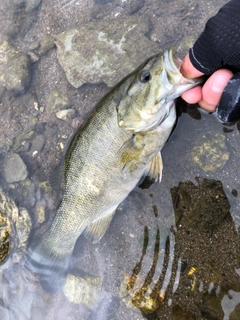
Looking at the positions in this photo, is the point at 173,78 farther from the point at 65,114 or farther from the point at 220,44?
the point at 65,114

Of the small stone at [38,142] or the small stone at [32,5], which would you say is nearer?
the small stone at [38,142]

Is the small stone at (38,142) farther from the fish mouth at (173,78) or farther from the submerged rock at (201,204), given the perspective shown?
the fish mouth at (173,78)

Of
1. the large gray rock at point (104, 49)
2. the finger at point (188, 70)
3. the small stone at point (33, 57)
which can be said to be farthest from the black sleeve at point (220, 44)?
the small stone at point (33, 57)

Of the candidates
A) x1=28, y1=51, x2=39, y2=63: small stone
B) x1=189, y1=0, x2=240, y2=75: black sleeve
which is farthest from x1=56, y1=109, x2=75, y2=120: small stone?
x1=189, y1=0, x2=240, y2=75: black sleeve

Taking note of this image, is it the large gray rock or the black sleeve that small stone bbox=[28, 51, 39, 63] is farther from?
the black sleeve

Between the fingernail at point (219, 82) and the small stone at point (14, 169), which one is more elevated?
the fingernail at point (219, 82)

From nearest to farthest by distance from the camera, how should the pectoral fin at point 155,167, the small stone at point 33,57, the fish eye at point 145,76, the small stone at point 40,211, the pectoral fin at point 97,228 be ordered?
the fish eye at point 145,76 → the pectoral fin at point 155,167 → the pectoral fin at point 97,228 → the small stone at point 40,211 → the small stone at point 33,57

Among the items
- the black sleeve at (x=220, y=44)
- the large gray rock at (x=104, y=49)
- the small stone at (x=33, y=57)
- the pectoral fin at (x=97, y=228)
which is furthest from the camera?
the small stone at (x=33, y=57)
